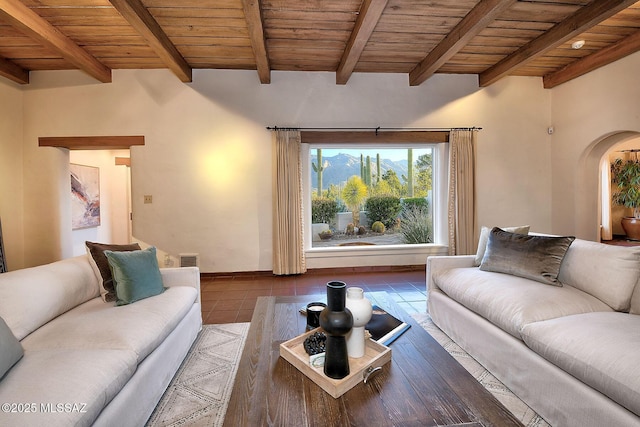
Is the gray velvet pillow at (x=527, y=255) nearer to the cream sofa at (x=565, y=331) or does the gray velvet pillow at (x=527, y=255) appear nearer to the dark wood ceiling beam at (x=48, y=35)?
the cream sofa at (x=565, y=331)

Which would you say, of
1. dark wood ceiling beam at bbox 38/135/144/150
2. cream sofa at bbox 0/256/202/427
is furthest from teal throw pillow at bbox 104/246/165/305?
dark wood ceiling beam at bbox 38/135/144/150

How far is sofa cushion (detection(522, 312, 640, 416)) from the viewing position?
1.25m

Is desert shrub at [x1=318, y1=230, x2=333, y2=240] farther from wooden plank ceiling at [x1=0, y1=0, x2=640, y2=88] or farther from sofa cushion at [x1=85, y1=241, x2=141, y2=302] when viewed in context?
sofa cushion at [x1=85, y1=241, x2=141, y2=302]

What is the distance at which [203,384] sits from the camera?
1971 millimetres

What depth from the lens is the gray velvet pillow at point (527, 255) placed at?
2.25m

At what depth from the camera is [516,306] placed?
6.31 feet

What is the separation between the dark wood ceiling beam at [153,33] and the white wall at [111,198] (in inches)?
116

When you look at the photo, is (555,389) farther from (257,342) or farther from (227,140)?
(227,140)

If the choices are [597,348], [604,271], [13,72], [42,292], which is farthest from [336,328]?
[13,72]

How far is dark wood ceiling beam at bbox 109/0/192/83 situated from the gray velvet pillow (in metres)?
3.86

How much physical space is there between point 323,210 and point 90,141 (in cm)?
357

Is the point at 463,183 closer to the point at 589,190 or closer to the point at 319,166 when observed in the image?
the point at 589,190

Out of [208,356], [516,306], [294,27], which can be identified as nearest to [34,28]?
[294,27]

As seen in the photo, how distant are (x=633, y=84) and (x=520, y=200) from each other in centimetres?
195
